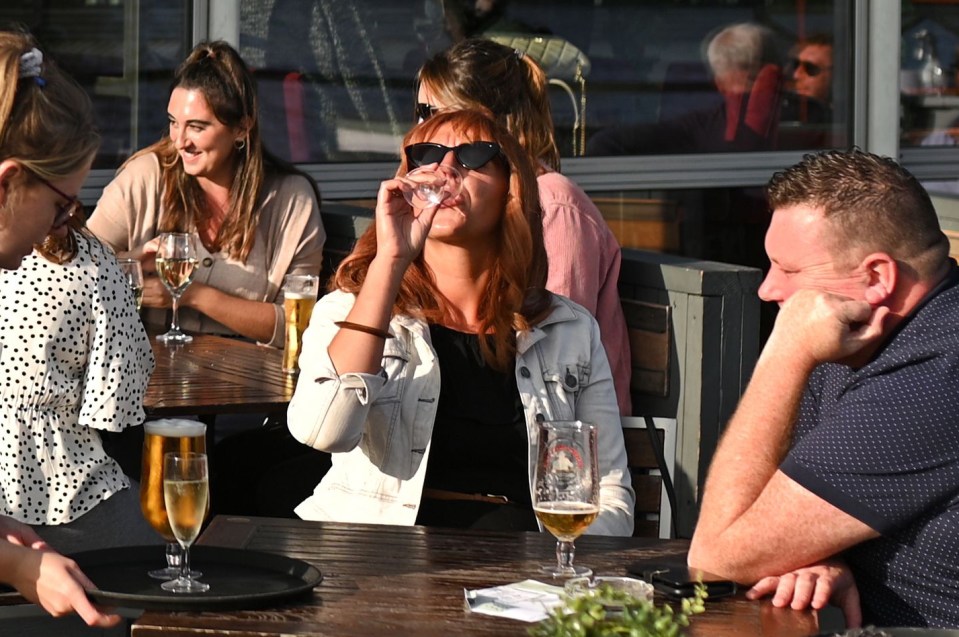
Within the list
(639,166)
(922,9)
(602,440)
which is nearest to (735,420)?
(602,440)

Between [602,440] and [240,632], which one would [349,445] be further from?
[240,632]

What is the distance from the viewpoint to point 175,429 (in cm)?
236

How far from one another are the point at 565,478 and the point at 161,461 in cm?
62

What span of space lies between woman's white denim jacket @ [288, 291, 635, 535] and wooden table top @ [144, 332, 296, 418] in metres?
0.68

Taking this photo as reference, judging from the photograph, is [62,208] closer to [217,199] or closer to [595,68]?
[217,199]

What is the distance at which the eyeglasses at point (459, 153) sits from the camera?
3.42 meters

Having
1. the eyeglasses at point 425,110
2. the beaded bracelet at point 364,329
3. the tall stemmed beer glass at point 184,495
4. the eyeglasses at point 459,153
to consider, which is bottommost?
the tall stemmed beer glass at point 184,495

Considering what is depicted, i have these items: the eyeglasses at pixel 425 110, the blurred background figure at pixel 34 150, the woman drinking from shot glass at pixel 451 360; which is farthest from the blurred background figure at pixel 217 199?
the blurred background figure at pixel 34 150

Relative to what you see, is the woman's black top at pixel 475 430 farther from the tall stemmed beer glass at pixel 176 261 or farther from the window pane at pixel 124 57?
the window pane at pixel 124 57

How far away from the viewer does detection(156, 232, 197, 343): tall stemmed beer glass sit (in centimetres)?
461

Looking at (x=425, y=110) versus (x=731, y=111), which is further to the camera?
(x=731, y=111)

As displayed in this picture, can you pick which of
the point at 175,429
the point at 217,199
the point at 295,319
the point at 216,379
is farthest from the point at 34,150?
the point at 217,199

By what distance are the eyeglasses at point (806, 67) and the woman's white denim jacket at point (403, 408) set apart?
413 cm

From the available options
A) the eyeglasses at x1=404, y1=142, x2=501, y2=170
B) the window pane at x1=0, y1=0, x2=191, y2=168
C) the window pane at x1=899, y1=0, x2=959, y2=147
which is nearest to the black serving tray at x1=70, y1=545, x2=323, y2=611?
the eyeglasses at x1=404, y1=142, x2=501, y2=170
